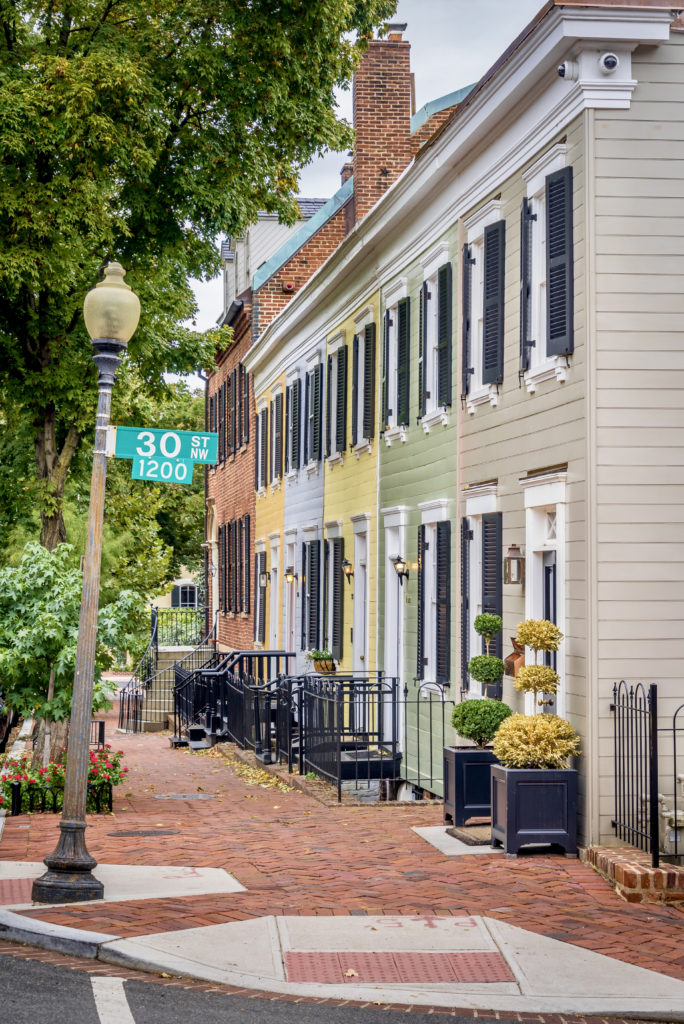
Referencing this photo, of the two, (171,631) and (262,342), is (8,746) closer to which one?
(262,342)

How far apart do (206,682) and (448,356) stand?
40.6ft

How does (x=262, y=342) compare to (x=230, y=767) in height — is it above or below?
above

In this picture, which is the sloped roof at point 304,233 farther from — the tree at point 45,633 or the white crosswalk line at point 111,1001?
the white crosswalk line at point 111,1001

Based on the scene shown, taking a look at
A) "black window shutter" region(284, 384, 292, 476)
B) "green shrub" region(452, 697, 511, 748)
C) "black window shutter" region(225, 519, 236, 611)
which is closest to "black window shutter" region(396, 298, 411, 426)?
"green shrub" region(452, 697, 511, 748)

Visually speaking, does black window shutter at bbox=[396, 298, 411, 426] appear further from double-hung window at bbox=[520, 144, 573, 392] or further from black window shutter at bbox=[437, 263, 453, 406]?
double-hung window at bbox=[520, 144, 573, 392]

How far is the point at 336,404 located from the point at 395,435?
4.12 meters

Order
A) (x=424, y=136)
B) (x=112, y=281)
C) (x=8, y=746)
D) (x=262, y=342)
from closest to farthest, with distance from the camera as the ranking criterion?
(x=112, y=281)
(x=424, y=136)
(x=8, y=746)
(x=262, y=342)

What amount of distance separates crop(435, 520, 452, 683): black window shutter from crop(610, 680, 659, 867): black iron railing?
15.0 ft

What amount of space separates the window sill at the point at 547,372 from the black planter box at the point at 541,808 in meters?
3.38

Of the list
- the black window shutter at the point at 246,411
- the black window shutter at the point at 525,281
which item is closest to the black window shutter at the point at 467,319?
the black window shutter at the point at 525,281

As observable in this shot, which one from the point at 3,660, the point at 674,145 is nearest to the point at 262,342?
the point at 3,660

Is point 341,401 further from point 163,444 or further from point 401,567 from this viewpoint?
point 163,444

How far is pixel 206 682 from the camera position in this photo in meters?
25.9

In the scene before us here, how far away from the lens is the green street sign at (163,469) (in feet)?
31.3
